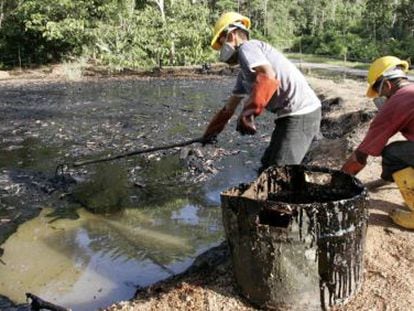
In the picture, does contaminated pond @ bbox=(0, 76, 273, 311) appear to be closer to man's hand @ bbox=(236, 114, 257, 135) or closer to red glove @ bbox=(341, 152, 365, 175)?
man's hand @ bbox=(236, 114, 257, 135)

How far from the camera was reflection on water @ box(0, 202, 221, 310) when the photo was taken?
4.65 meters

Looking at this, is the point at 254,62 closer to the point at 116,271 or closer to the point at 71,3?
the point at 116,271

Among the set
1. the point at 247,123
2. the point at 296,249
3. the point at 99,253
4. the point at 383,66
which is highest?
the point at 383,66

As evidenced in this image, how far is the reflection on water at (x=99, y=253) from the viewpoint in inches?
183

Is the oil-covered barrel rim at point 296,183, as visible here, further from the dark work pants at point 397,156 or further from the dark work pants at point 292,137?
the dark work pants at point 397,156

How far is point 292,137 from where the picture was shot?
4473mm

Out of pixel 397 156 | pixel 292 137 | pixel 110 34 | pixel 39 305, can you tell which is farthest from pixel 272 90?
pixel 110 34

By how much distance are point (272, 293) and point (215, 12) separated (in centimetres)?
4800

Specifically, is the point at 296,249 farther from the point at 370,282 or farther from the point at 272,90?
the point at 272,90

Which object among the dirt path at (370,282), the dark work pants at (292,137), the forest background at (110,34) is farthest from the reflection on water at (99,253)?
the forest background at (110,34)

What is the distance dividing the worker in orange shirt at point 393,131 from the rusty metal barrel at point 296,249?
2.49 feet

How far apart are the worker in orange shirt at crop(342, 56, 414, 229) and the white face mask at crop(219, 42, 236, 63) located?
1.33 meters

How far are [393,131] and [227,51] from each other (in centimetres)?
159

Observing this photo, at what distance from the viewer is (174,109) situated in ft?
48.1
